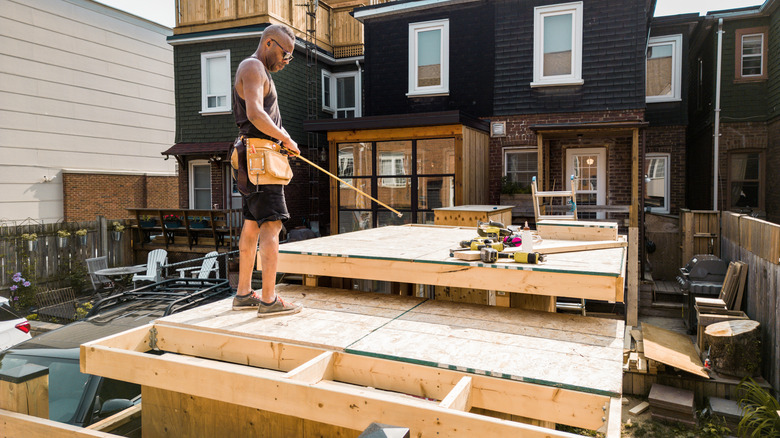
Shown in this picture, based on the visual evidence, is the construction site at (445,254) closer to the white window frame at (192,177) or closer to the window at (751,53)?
the white window frame at (192,177)

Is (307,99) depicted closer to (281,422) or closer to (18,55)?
(18,55)

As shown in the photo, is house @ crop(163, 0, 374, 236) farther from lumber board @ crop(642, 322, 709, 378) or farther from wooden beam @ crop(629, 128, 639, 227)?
lumber board @ crop(642, 322, 709, 378)

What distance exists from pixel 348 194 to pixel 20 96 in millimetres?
11155

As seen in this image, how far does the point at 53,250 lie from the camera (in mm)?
12734

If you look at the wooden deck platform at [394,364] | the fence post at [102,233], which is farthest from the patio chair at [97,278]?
the wooden deck platform at [394,364]

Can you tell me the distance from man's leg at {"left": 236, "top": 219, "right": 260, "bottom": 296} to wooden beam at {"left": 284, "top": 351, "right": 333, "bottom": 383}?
111 centimetres

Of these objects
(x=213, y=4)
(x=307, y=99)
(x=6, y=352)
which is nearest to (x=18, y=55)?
(x=213, y=4)

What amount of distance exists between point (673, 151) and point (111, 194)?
1820cm

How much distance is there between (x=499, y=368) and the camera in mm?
2449

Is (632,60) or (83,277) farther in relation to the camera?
(83,277)

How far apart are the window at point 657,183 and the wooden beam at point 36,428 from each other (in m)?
15.0

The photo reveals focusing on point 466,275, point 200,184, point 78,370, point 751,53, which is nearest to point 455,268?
point 466,275

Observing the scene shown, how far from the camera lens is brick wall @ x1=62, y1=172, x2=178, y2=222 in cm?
1686

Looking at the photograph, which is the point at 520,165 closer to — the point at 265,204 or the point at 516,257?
the point at 516,257
